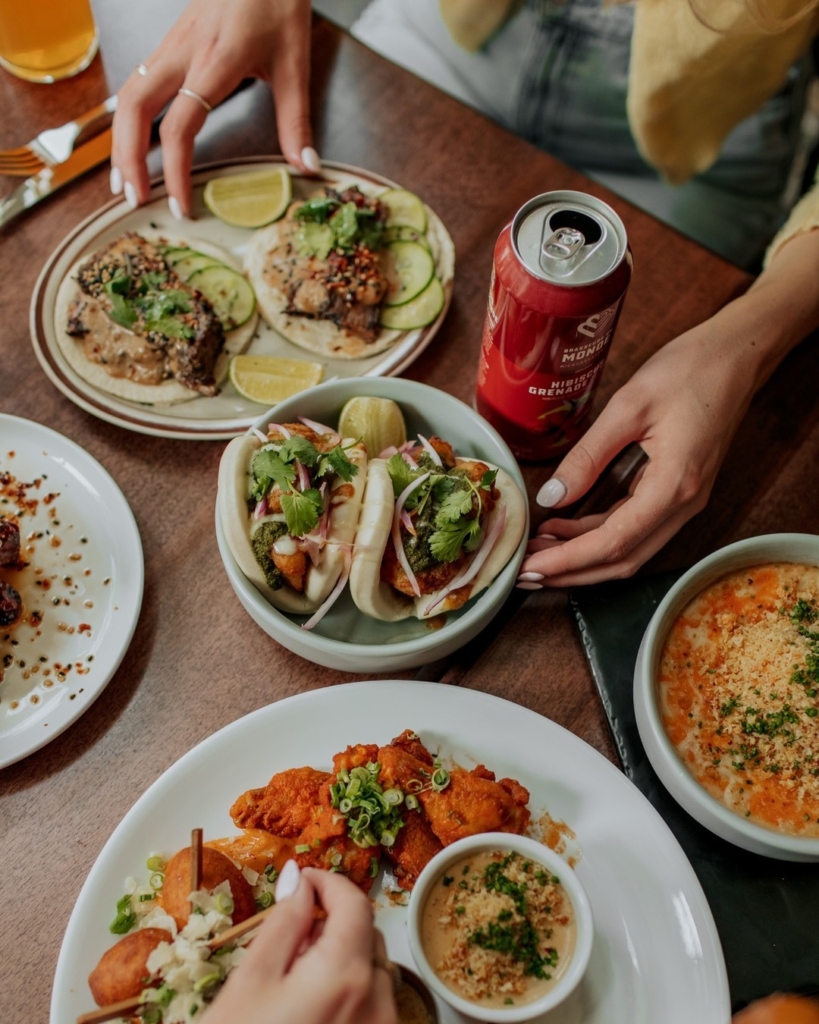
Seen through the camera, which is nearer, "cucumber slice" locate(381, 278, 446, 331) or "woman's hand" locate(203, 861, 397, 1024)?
"woman's hand" locate(203, 861, 397, 1024)

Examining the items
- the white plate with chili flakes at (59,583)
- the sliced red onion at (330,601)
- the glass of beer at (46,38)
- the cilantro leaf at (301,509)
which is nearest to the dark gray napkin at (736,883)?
the sliced red onion at (330,601)

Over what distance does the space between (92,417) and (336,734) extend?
0.95 m

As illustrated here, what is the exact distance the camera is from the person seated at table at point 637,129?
1671 millimetres

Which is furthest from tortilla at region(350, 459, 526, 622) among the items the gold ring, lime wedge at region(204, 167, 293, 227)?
lime wedge at region(204, 167, 293, 227)

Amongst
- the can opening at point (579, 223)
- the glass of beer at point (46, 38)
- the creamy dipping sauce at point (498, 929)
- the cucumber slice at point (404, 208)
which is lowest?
the creamy dipping sauce at point (498, 929)

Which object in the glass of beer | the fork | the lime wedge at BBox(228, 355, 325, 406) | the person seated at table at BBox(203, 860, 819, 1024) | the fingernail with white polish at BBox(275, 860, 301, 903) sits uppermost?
the glass of beer

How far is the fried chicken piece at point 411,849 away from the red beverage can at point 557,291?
85 centimetres

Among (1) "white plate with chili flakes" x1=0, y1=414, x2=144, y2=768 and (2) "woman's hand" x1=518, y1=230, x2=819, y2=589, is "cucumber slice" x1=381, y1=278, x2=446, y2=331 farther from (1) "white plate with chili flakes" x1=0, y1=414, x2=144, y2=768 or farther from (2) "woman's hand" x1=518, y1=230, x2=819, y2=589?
(1) "white plate with chili flakes" x1=0, y1=414, x2=144, y2=768

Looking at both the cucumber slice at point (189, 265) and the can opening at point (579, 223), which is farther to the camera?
the cucumber slice at point (189, 265)

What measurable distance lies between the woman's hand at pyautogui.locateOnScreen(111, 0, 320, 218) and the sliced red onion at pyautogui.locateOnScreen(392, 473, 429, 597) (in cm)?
105

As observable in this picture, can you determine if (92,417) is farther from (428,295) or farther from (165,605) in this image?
(428,295)

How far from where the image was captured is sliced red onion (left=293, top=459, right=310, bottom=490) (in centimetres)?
153

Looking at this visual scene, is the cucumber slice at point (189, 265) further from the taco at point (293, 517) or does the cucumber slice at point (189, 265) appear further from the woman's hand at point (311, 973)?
the woman's hand at point (311, 973)

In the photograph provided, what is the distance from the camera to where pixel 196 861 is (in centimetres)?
129
